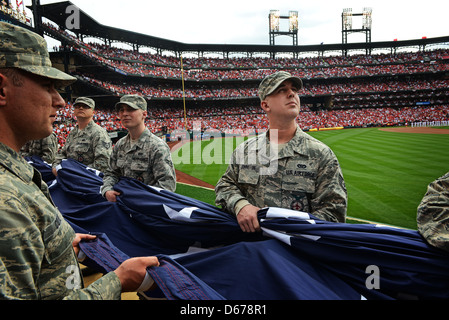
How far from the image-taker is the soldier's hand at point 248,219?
1977mm

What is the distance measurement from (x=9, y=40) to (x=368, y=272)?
7.04 feet

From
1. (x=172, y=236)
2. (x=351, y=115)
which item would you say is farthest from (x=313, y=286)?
(x=351, y=115)

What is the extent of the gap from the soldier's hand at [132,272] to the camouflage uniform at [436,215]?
5.30 ft

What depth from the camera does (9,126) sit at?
1.21 m

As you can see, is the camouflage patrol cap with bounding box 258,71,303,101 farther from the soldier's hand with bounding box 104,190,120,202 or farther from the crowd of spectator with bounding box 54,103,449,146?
the crowd of spectator with bounding box 54,103,449,146

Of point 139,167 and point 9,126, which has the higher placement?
point 9,126

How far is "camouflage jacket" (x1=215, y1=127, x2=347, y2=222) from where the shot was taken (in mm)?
2311

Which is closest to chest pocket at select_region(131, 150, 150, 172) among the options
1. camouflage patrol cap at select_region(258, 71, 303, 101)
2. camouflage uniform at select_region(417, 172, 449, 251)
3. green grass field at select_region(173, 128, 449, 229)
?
camouflage patrol cap at select_region(258, 71, 303, 101)

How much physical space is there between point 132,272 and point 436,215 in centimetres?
178

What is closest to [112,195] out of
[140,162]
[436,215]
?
[140,162]

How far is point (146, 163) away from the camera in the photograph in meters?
3.89

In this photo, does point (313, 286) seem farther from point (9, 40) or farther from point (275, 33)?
point (275, 33)

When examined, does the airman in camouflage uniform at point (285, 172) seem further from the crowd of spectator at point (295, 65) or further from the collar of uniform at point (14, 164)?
the crowd of spectator at point (295, 65)
